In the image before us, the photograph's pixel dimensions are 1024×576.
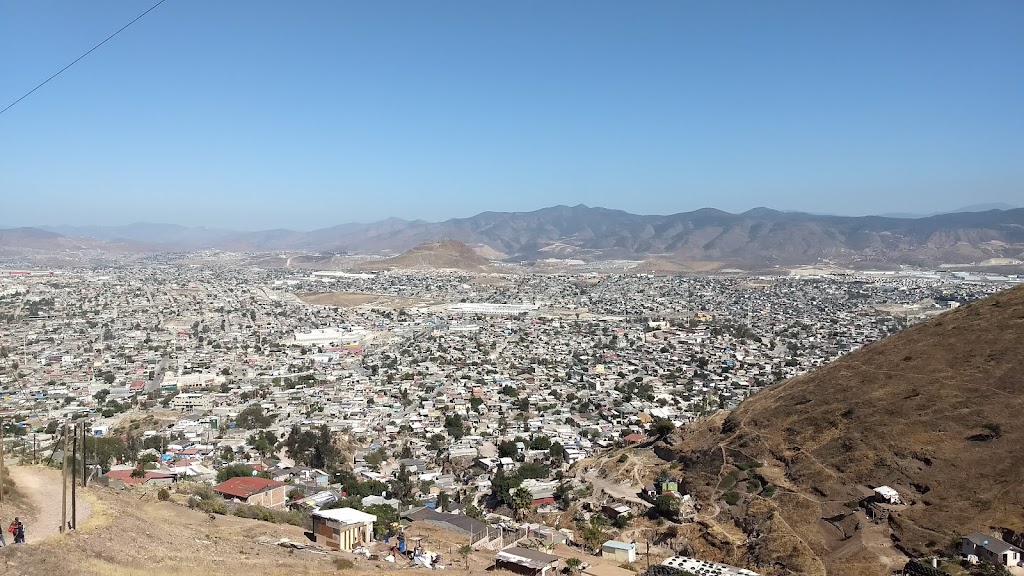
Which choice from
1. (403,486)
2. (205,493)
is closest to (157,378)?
(403,486)

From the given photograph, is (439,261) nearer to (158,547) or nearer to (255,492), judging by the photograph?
(255,492)

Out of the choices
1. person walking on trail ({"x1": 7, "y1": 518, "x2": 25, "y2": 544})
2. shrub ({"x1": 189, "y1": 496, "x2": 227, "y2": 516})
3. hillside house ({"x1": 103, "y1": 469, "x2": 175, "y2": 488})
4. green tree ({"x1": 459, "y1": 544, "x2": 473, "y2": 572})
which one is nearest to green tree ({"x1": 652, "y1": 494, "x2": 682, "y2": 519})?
green tree ({"x1": 459, "y1": 544, "x2": 473, "y2": 572})

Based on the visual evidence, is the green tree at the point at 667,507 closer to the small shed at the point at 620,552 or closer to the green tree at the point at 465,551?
the small shed at the point at 620,552

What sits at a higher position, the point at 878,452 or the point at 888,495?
the point at 878,452

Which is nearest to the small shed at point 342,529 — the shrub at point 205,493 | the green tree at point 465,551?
the green tree at point 465,551

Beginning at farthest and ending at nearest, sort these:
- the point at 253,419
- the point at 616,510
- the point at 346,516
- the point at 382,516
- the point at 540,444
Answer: the point at 253,419
the point at 540,444
the point at 616,510
the point at 382,516
the point at 346,516

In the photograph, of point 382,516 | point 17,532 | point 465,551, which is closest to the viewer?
point 17,532

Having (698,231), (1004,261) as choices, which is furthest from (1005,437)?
(698,231)
